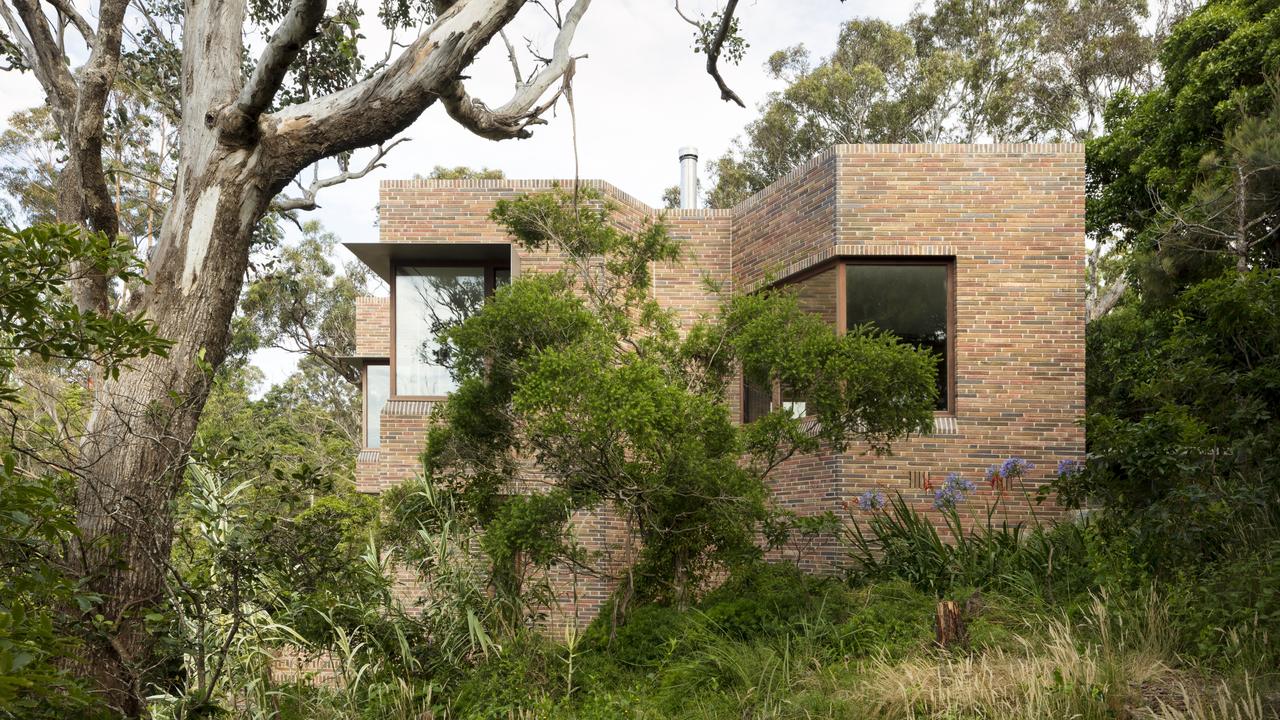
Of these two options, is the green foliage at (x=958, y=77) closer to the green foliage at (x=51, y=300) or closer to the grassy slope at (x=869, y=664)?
the grassy slope at (x=869, y=664)

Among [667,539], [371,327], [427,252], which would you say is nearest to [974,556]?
[667,539]

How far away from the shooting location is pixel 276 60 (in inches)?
238

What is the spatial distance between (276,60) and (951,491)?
24.8 ft

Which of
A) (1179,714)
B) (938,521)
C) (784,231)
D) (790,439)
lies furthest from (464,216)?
(1179,714)

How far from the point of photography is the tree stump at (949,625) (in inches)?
240

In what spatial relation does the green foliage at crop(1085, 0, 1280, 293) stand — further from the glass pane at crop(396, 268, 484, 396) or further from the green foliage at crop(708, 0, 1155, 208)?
the glass pane at crop(396, 268, 484, 396)

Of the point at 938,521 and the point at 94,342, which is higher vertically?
the point at 94,342

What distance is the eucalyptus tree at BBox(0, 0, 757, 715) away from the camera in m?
5.07

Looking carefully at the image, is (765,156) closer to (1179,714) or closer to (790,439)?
(790,439)

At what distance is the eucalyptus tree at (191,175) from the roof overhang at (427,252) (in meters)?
3.84

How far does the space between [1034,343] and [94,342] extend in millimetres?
9356

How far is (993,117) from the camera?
23.5m

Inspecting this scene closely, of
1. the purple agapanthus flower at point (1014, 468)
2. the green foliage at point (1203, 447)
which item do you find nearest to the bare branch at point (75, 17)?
the green foliage at point (1203, 447)

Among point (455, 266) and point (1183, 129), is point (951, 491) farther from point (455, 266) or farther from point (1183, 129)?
point (1183, 129)
